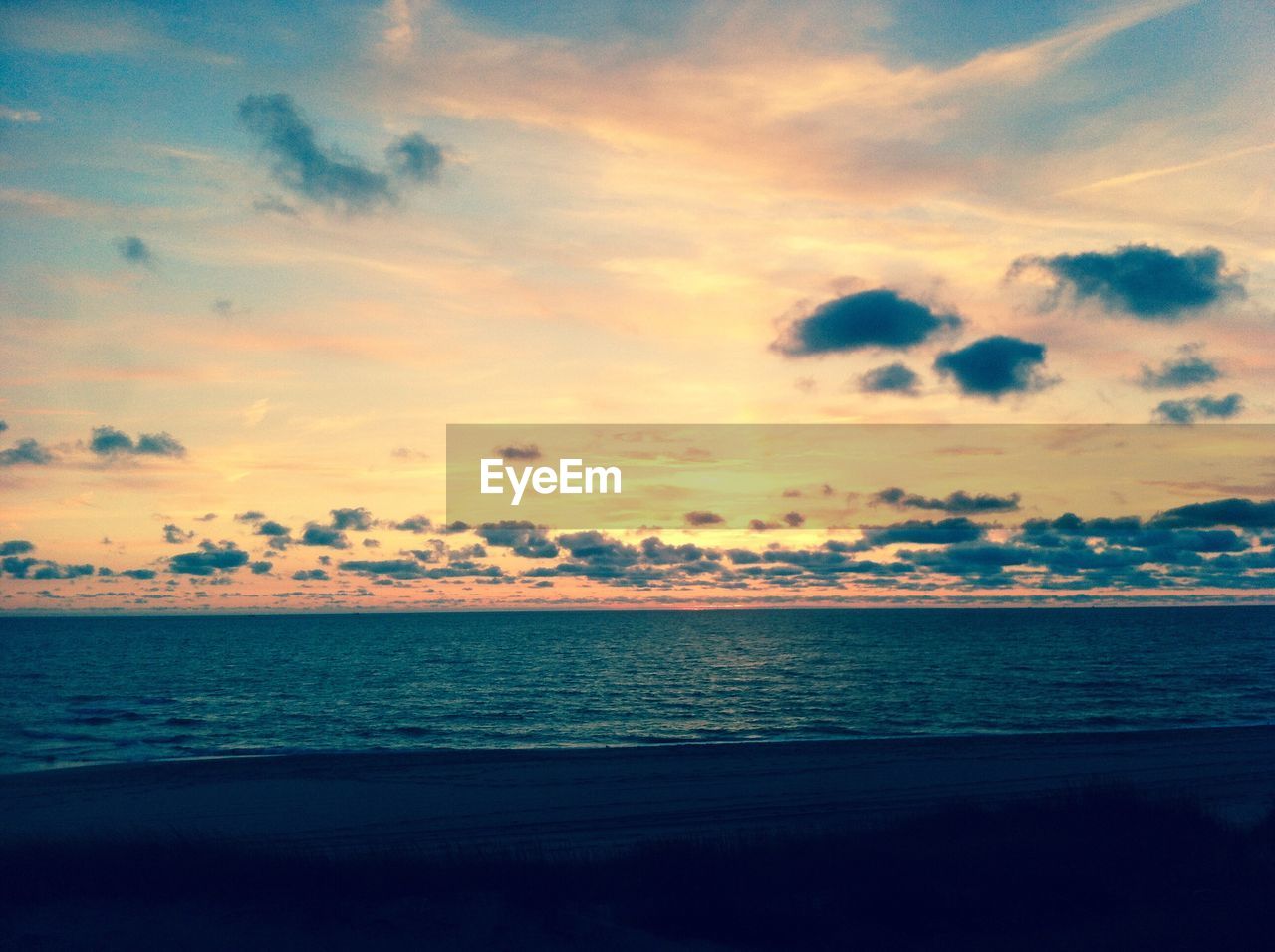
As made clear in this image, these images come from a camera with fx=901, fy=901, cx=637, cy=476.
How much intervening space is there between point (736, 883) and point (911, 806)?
32.9 ft

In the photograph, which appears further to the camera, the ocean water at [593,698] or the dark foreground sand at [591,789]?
the ocean water at [593,698]

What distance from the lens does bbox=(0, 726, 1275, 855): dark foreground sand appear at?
65.0 ft

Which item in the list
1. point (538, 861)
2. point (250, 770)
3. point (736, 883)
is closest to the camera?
point (736, 883)

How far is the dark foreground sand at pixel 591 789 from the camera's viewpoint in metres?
19.8

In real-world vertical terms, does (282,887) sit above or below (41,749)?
above

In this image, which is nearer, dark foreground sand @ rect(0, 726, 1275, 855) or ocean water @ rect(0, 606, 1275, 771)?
dark foreground sand @ rect(0, 726, 1275, 855)

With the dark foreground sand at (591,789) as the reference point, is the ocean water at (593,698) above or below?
below

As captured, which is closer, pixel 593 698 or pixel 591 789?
pixel 591 789

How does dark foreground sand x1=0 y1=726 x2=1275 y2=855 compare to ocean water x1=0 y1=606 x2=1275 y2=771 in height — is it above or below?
above

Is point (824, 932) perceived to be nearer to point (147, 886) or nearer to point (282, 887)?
point (282, 887)

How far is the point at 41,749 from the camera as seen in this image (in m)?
35.7

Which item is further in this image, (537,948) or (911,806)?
(911,806)

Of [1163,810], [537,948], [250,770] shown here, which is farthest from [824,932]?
[250,770]

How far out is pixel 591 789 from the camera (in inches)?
971
